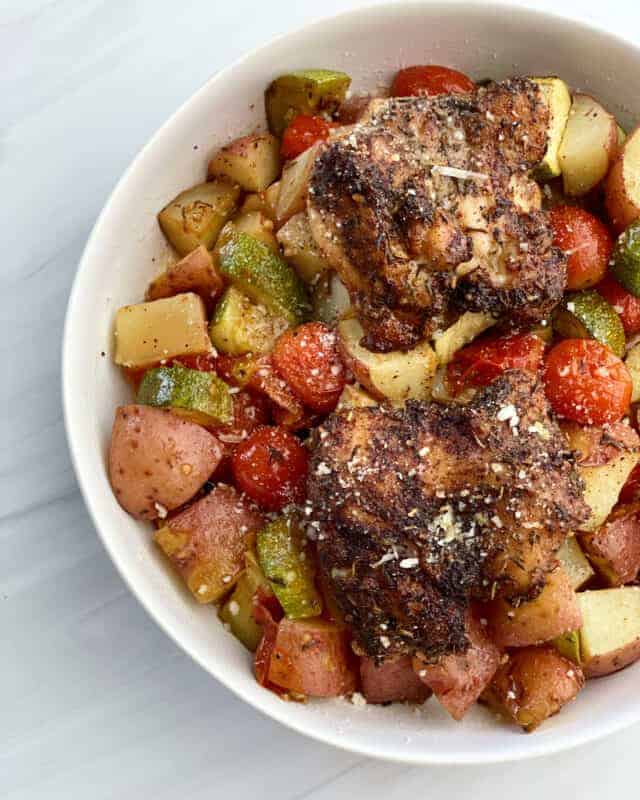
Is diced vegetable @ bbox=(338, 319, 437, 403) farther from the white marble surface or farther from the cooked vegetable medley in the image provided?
Result: the white marble surface

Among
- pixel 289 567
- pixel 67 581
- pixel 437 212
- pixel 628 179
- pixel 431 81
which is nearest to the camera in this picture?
pixel 437 212

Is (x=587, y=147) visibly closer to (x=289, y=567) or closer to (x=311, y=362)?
(x=311, y=362)

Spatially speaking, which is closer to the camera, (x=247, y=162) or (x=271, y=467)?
(x=271, y=467)

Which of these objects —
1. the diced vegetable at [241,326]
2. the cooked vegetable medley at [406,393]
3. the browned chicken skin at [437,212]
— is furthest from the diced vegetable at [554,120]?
the diced vegetable at [241,326]

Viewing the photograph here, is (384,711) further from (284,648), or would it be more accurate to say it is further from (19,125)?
(19,125)

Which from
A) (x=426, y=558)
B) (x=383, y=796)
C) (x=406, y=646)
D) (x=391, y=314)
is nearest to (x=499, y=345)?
(x=391, y=314)

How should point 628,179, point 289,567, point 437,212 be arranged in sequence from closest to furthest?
point 437,212, point 289,567, point 628,179

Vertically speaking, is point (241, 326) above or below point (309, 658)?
above

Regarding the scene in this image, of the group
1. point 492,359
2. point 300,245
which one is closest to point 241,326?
point 300,245
